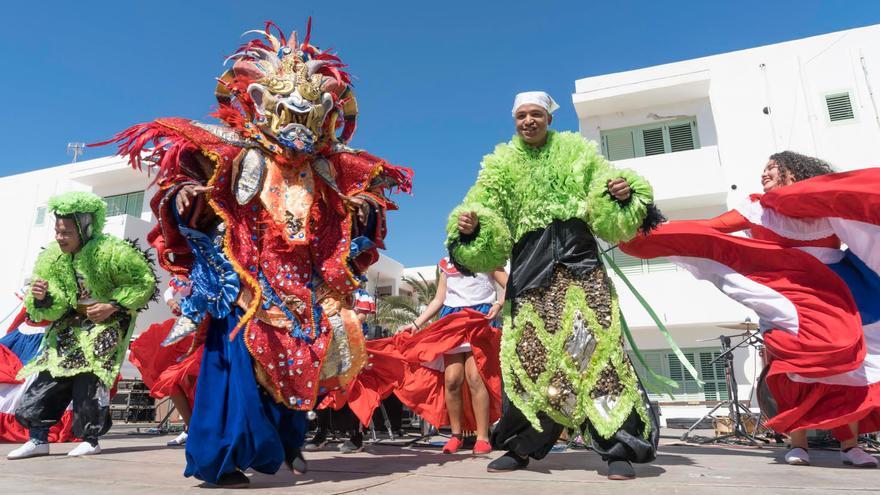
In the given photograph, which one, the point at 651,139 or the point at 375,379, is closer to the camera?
the point at 375,379

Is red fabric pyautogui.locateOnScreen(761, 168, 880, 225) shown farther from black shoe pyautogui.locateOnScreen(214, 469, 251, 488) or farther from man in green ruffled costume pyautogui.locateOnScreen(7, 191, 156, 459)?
man in green ruffled costume pyautogui.locateOnScreen(7, 191, 156, 459)

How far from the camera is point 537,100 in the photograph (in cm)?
341

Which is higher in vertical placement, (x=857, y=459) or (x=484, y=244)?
(x=484, y=244)

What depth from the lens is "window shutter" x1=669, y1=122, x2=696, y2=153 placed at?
16172mm

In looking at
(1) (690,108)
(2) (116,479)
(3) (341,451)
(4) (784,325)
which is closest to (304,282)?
(2) (116,479)

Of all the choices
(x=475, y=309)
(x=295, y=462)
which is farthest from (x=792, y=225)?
(x=295, y=462)

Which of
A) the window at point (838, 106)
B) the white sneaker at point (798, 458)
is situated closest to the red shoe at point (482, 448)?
the white sneaker at point (798, 458)

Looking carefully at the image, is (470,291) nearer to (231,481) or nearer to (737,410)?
(231,481)

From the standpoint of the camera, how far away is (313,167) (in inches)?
132

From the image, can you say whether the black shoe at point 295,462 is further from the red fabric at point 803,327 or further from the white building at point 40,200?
the white building at point 40,200

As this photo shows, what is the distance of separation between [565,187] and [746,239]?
151cm

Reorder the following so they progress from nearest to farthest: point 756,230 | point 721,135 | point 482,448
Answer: point 756,230 < point 482,448 < point 721,135

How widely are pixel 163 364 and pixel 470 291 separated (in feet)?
9.29

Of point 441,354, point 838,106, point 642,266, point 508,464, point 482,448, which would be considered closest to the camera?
point 508,464
